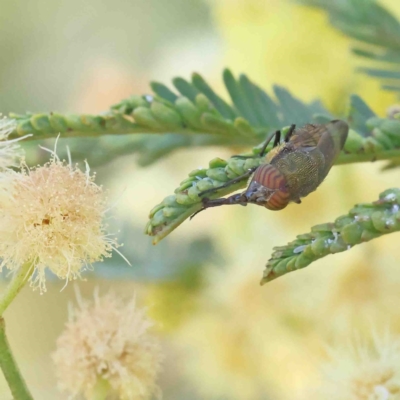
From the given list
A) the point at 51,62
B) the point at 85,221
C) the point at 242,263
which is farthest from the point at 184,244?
the point at 51,62

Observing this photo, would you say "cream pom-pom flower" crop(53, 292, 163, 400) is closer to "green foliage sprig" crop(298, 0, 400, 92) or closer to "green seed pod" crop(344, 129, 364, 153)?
"green seed pod" crop(344, 129, 364, 153)

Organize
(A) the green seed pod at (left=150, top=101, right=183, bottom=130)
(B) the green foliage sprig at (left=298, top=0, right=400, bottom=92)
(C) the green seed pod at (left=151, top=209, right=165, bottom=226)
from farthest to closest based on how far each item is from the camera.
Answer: (B) the green foliage sprig at (left=298, top=0, right=400, bottom=92) → (A) the green seed pod at (left=150, top=101, right=183, bottom=130) → (C) the green seed pod at (left=151, top=209, right=165, bottom=226)

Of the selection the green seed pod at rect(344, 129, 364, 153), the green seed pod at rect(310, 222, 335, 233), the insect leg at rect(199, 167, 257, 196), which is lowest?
the green seed pod at rect(310, 222, 335, 233)

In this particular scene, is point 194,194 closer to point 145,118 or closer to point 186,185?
point 186,185

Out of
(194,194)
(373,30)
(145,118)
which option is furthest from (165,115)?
(373,30)

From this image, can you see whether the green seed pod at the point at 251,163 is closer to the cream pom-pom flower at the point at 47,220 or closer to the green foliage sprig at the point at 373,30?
the cream pom-pom flower at the point at 47,220

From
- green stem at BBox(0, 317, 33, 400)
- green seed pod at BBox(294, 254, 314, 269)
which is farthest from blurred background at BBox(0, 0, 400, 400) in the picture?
green seed pod at BBox(294, 254, 314, 269)

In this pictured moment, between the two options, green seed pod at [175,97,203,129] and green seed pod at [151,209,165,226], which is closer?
green seed pod at [151,209,165,226]
